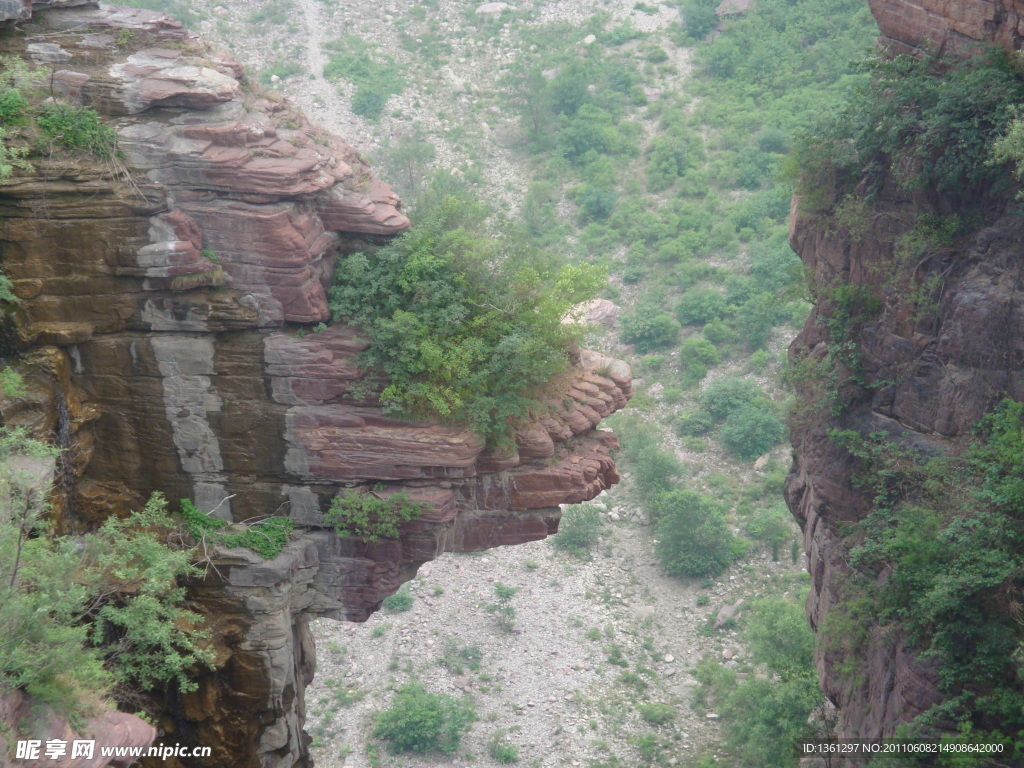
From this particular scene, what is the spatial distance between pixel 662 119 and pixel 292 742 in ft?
121

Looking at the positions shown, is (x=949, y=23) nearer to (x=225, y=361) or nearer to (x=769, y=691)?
(x=225, y=361)

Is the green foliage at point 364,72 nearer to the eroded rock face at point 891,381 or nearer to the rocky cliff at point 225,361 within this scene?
the rocky cliff at point 225,361

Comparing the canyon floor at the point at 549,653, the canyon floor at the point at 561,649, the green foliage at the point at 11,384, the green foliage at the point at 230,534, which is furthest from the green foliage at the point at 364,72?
the green foliage at the point at 11,384

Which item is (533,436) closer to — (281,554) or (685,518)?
(281,554)

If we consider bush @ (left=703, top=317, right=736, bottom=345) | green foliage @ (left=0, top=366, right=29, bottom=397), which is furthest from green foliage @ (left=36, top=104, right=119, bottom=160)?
bush @ (left=703, top=317, right=736, bottom=345)

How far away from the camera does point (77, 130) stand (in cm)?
1916

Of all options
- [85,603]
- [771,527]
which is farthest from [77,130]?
[771,527]

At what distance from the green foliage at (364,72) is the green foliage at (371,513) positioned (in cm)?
3345

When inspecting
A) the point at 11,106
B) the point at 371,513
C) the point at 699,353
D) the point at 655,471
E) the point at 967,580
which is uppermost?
the point at 11,106

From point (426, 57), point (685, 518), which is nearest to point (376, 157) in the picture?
point (426, 57)

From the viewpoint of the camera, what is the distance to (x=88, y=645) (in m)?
19.3

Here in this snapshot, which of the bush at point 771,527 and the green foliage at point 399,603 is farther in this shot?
the bush at point 771,527

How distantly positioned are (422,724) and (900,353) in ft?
60.3

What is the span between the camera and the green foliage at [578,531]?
120 feet
